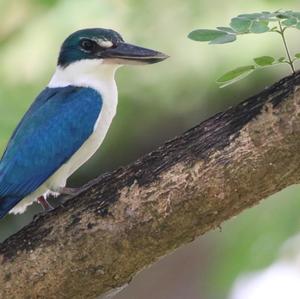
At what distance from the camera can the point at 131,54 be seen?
507cm

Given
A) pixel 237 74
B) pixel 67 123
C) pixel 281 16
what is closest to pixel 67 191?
pixel 67 123

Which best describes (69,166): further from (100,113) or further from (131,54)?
(131,54)

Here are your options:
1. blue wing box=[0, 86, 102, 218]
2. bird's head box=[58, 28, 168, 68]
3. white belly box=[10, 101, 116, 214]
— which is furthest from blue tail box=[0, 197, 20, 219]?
bird's head box=[58, 28, 168, 68]

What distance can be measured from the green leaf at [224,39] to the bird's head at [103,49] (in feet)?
3.99

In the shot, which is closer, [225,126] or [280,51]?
[225,126]

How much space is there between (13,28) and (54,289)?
2478mm

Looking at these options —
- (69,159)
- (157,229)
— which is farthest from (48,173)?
(157,229)

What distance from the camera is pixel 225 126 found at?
3.90 meters

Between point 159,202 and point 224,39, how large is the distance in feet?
2.07

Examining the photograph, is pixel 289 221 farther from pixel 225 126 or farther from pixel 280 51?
pixel 225 126

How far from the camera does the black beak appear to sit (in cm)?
497

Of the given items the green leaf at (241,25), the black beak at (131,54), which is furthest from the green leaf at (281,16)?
the black beak at (131,54)

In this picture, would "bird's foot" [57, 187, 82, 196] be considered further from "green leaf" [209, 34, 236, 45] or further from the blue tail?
"green leaf" [209, 34, 236, 45]

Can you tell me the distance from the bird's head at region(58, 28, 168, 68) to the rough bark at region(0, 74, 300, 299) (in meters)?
0.98
